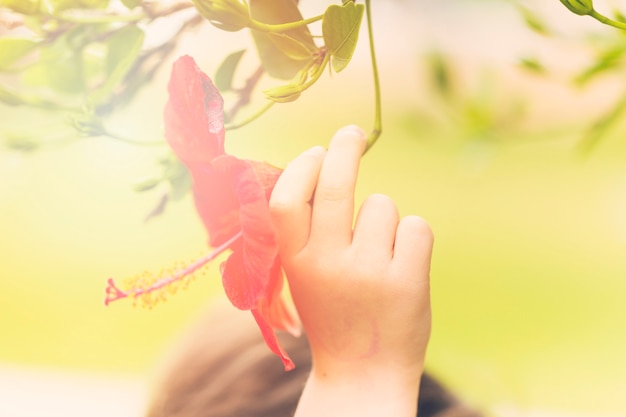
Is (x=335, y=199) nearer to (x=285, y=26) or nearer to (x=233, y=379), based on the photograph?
(x=285, y=26)

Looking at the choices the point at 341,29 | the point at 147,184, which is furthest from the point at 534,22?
the point at 147,184

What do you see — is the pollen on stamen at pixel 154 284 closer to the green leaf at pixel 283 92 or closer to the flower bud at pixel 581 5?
the green leaf at pixel 283 92

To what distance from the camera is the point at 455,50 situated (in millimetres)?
448

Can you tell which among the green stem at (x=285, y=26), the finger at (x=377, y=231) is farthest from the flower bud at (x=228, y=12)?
the finger at (x=377, y=231)

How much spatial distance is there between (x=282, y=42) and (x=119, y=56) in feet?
0.40

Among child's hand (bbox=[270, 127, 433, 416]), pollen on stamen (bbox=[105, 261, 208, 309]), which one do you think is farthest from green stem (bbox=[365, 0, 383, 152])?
pollen on stamen (bbox=[105, 261, 208, 309])

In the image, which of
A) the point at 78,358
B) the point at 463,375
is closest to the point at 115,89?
the point at 78,358

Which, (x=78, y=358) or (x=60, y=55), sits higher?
(x=60, y=55)

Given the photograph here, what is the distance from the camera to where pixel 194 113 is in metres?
0.39

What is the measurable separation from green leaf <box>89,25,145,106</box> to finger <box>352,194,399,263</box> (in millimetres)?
179

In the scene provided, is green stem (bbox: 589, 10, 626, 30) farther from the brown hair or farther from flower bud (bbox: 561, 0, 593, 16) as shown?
the brown hair

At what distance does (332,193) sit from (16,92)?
23cm

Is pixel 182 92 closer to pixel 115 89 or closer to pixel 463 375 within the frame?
pixel 115 89

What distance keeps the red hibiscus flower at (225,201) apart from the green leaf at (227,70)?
37mm
